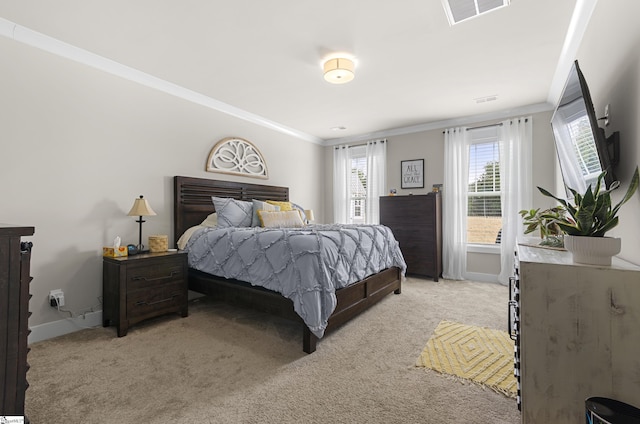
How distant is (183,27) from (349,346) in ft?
9.23

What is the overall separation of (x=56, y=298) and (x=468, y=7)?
3.94 meters

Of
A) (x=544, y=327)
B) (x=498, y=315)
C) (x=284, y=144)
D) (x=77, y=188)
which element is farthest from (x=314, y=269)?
(x=284, y=144)

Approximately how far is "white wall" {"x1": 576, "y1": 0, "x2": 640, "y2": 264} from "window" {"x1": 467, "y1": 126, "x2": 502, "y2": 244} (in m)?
2.45

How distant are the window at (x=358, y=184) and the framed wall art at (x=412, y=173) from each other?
0.72 meters

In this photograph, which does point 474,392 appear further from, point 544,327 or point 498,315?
point 498,315

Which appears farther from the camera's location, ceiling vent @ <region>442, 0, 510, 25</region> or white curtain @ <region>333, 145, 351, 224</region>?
white curtain @ <region>333, 145, 351, 224</region>

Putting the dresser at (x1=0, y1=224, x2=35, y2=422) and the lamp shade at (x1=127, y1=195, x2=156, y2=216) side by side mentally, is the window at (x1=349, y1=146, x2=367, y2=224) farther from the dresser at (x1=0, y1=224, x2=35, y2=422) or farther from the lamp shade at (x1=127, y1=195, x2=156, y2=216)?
the dresser at (x1=0, y1=224, x2=35, y2=422)

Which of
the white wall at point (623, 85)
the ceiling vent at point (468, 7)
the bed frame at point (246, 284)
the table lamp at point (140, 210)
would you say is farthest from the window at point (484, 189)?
the table lamp at point (140, 210)

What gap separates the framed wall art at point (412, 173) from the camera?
480 centimetres

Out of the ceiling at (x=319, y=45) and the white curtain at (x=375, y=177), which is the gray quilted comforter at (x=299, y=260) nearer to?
the ceiling at (x=319, y=45)

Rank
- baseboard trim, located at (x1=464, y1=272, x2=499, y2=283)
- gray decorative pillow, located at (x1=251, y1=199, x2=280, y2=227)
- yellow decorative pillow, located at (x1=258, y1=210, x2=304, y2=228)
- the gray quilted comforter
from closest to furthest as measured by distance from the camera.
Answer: the gray quilted comforter, yellow decorative pillow, located at (x1=258, y1=210, x2=304, y2=228), gray decorative pillow, located at (x1=251, y1=199, x2=280, y2=227), baseboard trim, located at (x1=464, y1=272, x2=499, y2=283)

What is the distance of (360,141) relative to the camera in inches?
215

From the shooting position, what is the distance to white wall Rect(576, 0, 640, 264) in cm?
133

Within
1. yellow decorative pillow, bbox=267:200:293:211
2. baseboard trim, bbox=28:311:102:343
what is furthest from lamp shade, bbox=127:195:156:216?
yellow decorative pillow, bbox=267:200:293:211
